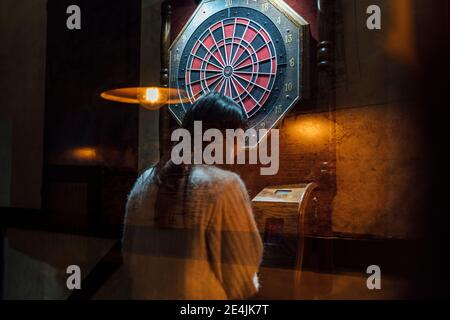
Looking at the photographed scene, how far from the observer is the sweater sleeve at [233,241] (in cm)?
189

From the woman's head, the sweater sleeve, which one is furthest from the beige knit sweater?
the woman's head

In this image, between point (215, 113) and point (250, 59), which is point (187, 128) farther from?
point (250, 59)

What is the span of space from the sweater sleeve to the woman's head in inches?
11.4

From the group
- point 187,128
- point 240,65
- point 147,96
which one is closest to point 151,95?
point 147,96

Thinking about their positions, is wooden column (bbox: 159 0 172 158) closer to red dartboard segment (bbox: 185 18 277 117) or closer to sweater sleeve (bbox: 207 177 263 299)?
red dartboard segment (bbox: 185 18 277 117)

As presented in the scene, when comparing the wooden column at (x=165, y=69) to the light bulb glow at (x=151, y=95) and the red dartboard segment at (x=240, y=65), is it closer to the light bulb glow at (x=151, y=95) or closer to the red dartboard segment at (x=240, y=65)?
the light bulb glow at (x=151, y=95)

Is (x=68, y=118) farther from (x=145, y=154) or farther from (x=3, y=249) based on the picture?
(x=3, y=249)

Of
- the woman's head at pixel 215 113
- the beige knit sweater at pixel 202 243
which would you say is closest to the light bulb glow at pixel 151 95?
the woman's head at pixel 215 113

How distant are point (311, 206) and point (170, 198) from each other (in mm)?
613

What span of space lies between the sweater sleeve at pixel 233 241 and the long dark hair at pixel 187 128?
0.21 m

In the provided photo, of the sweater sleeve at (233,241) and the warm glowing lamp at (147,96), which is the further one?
the warm glowing lamp at (147,96)

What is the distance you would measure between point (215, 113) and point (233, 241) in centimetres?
59
